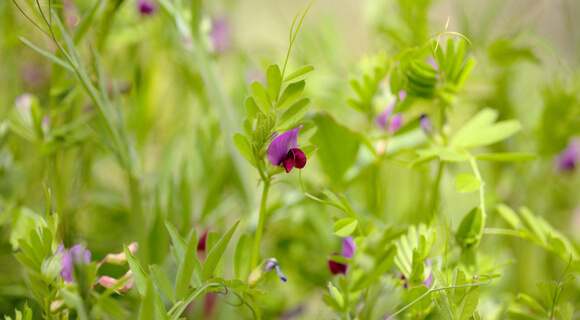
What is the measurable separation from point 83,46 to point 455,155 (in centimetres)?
38

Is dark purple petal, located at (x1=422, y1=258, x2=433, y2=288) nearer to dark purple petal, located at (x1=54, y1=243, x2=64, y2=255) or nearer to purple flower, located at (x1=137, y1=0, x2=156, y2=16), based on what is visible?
dark purple petal, located at (x1=54, y1=243, x2=64, y2=255)

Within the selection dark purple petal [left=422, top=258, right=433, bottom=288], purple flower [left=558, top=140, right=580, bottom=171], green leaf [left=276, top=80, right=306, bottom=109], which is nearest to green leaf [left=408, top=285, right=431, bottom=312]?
dark purple petal [left=422, top=258, right=433, bottom=288]

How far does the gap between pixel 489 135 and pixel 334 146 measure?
0.10 meters

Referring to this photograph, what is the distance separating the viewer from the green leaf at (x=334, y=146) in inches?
12.5

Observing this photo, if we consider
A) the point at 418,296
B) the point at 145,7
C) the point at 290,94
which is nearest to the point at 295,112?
the point at 290,94

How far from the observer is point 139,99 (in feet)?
1.44

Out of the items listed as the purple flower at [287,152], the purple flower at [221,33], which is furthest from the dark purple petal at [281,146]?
the purple flower at [221,33]

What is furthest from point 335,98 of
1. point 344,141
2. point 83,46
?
point 83,46

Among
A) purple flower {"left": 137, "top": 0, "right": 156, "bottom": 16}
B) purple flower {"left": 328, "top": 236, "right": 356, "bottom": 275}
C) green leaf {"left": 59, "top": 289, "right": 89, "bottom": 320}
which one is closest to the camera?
green leaf {"left": 59, "top": 289, "right": 89, "bottom": 320}

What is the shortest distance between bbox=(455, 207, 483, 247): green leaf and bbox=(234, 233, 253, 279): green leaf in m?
0.12

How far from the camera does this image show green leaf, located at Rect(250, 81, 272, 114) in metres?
0.22

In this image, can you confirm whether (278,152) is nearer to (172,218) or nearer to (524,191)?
(172,218)

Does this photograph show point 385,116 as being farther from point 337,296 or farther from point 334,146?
point 337,296

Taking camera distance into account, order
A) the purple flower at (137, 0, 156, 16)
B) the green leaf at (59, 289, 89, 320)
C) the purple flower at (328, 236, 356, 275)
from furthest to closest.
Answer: the purple flower at (137, 0, 156, 16)
the purple flower at (328, 236, 356, 275)
the green leaf at (59, 289, 89, 320)
